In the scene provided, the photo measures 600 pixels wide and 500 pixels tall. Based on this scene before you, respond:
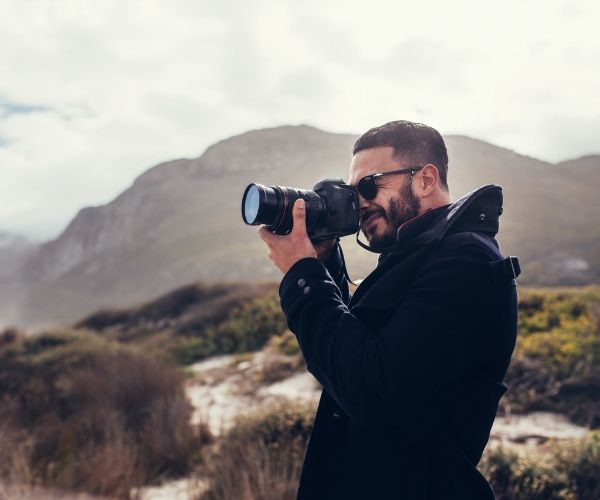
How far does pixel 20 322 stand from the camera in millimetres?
56625

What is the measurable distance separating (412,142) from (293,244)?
0.51 meters

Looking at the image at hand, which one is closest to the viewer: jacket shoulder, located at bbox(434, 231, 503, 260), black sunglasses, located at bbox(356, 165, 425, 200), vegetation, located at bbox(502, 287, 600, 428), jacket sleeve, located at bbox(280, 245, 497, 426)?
jacket sleeve, located at bbox(280, 245, 497, 426)

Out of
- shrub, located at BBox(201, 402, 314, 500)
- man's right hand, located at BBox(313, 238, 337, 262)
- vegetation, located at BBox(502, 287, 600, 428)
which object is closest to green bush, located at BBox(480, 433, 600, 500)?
shrub, located at BBox(201, 402, 314, 500)

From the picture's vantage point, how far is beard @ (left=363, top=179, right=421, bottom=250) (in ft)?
5.69

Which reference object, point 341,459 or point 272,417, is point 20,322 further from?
point 341,459

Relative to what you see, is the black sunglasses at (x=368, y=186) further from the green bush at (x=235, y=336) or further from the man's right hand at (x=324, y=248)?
the green bush at (x=235, y=336)

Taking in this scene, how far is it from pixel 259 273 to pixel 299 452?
117 ft

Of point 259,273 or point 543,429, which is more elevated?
point 259,273

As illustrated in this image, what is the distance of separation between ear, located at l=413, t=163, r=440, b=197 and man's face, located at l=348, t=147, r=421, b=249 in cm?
3

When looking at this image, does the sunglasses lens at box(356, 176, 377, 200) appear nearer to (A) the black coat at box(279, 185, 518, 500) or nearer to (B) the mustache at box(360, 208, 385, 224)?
(B) the mustache at box(360, 208, 385, 224)

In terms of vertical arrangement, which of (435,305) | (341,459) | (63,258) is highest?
(63,258)

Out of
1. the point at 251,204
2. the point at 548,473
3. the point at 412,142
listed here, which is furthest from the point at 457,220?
the point at 548,473

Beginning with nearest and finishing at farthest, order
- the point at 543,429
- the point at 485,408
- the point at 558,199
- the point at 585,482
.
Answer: the point at 485,408, the point at 585,482, the point at 543,429, the point at 558,199

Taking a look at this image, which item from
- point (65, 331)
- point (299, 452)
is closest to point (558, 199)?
point (65, 331)
